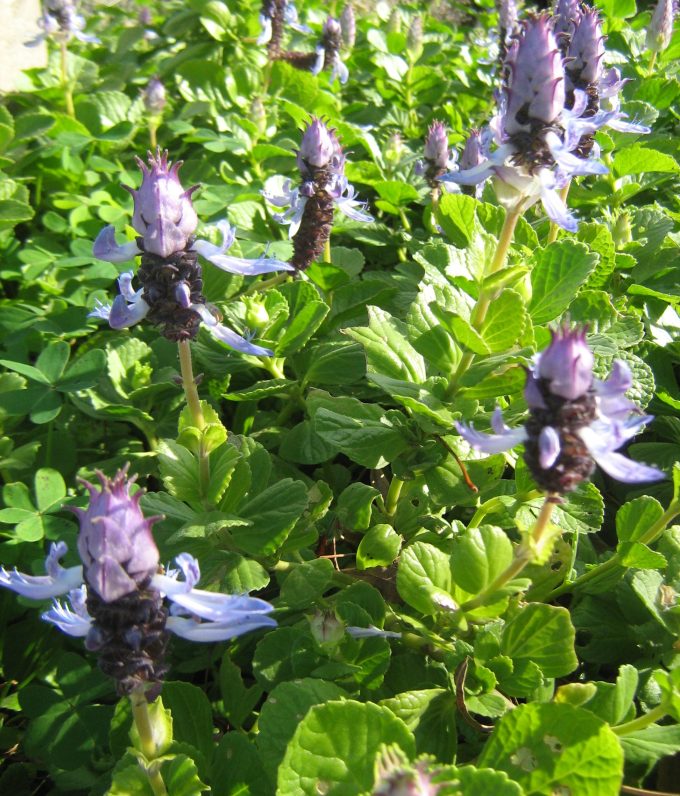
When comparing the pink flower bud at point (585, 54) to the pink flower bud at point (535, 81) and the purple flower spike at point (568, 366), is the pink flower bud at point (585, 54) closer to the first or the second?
the pink flower bud at point (535, 81)

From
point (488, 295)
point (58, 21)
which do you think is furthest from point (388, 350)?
point (58, 21)

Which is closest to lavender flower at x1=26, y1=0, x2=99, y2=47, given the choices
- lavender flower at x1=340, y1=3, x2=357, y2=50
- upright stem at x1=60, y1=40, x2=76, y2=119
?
upright stem at x1=60, y1=40, x2=76, y2=119

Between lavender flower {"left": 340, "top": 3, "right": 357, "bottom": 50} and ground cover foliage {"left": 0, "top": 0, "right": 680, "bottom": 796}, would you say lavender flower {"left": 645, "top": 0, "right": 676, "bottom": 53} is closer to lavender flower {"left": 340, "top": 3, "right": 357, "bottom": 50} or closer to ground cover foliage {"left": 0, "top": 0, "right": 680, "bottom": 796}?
ground cover foliage {"left": 0, "top": 0, "right": 680, "bottom": 796}

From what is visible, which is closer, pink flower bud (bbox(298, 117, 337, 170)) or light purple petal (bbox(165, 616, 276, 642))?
light purple petal (bbox(165, 616, 276, 642))

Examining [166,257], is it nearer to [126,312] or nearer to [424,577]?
[126,312]

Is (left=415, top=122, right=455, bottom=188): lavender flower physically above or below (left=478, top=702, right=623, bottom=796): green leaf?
above

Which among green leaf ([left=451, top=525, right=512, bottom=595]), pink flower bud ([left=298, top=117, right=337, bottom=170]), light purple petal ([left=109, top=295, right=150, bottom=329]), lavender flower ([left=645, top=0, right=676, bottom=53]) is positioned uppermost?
lavender flower ([left=645, top=0, right=676, bottom=53])

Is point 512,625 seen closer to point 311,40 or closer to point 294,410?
point 294,410
